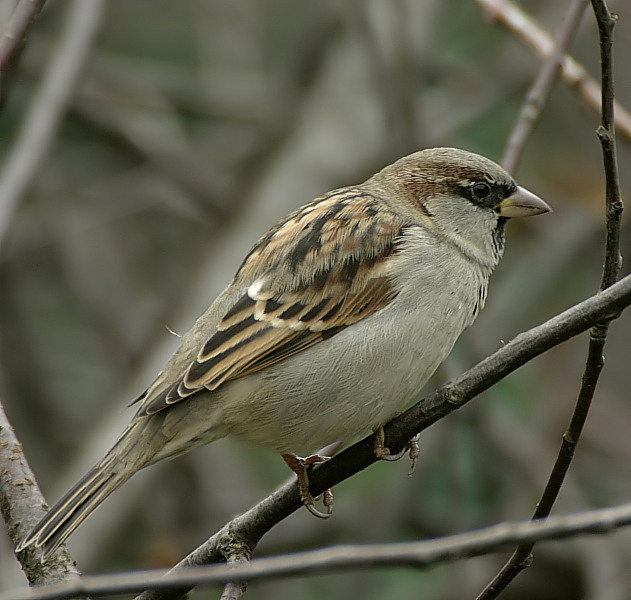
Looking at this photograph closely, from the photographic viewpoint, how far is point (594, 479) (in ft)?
18.3

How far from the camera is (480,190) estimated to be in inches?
140

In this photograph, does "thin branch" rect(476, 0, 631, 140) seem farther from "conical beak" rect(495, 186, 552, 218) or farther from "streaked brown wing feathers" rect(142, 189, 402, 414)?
"streaked brown wing feathers" rect(142, 189, 402, 414)

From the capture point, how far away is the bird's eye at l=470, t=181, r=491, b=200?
353cm

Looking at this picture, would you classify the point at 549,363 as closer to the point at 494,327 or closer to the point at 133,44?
the point at 494,327

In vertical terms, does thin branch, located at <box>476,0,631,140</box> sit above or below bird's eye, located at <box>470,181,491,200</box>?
above

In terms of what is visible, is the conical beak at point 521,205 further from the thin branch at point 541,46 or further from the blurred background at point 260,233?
the blurred background at point 260,233

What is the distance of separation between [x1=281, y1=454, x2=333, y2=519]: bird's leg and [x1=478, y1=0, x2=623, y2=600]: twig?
704 mm

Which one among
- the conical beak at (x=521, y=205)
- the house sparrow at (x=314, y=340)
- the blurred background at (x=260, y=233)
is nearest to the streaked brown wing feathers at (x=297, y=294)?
the house sparrow at (x=314, y=340)

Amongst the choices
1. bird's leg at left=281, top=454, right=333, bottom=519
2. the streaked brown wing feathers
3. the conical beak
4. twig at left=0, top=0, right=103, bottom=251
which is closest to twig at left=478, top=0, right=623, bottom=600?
bird's leg at left=281, top=454, right=333, bottom=519

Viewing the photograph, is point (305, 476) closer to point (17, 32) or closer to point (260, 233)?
point (17, 32)

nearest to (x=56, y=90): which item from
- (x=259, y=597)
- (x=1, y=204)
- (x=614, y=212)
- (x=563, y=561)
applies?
(x=1, y=204)

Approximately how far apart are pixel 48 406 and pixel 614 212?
4168 millimetres

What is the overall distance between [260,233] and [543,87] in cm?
213

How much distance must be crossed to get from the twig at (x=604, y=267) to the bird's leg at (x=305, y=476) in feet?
2.31
